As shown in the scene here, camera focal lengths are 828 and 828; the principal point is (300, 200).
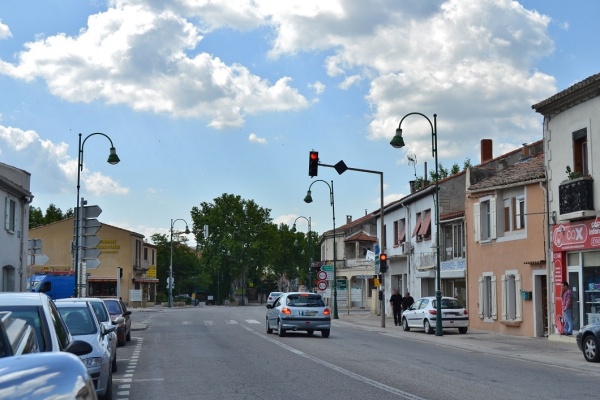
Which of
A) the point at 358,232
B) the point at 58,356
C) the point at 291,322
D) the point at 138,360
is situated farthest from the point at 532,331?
the point at 358,232

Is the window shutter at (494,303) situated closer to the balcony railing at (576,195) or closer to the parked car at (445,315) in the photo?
the parked car at (445,315)

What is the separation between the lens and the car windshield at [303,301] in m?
29.7

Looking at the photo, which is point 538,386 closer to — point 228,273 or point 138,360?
point 138,360

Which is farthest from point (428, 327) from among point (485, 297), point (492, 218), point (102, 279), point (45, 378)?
point (102, 279)

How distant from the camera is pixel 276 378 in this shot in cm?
1562

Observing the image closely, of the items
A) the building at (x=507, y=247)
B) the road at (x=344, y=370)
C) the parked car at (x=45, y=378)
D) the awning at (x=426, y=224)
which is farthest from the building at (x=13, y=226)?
the parked car at (x=45, y=378)

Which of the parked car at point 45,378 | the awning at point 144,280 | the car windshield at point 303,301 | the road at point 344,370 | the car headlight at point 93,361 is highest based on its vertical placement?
the awning at point 144,280

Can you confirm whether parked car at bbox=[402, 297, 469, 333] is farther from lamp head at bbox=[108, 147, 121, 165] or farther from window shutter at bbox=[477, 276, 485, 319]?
lamp head at bbox=[108, 147, 121, 165]

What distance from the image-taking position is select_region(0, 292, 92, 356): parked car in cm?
753

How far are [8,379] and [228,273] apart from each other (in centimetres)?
11371

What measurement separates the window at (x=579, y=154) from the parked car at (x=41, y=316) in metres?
22.3

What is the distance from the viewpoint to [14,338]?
5.77 m

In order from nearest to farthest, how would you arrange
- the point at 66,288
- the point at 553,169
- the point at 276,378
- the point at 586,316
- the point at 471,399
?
the point at 471,399, the point at 276,378, the point at 586,316, the point at 553,169, the point at 66,288

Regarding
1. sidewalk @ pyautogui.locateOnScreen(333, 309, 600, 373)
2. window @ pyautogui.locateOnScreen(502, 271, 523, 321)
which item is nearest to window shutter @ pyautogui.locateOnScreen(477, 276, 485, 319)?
sidewalk @ pyautogui.locateOnScreen(333, 309, 600, 373)
